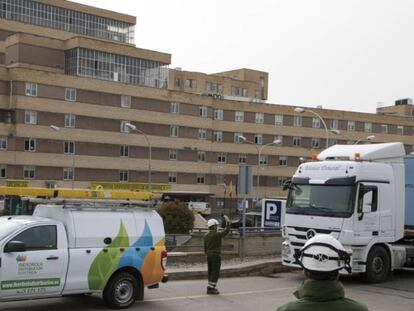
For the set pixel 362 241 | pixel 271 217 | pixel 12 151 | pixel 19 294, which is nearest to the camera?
pixel 19 294

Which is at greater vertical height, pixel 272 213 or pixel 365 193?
pixel 365 193

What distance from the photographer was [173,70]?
10475 centimetres

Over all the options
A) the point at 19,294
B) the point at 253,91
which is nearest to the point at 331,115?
the point at 253,91

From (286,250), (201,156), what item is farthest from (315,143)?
(286,250)

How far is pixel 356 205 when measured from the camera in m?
14.9

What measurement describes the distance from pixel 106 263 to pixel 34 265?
1349 mm

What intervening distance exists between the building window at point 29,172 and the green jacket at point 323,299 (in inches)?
2567

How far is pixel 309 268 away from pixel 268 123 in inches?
3275

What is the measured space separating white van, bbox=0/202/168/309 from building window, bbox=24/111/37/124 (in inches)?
2216

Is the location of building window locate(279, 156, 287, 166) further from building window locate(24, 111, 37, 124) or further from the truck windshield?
the truck windshield

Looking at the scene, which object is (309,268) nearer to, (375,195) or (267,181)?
(375,195)

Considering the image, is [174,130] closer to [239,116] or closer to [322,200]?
[239,116]

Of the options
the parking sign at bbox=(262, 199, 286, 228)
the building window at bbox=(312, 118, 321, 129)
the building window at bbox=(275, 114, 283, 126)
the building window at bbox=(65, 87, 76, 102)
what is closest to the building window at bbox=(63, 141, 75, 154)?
the building window at bbox=(65, 87, 76, 102)

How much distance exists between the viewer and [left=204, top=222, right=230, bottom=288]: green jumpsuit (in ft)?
43.0
